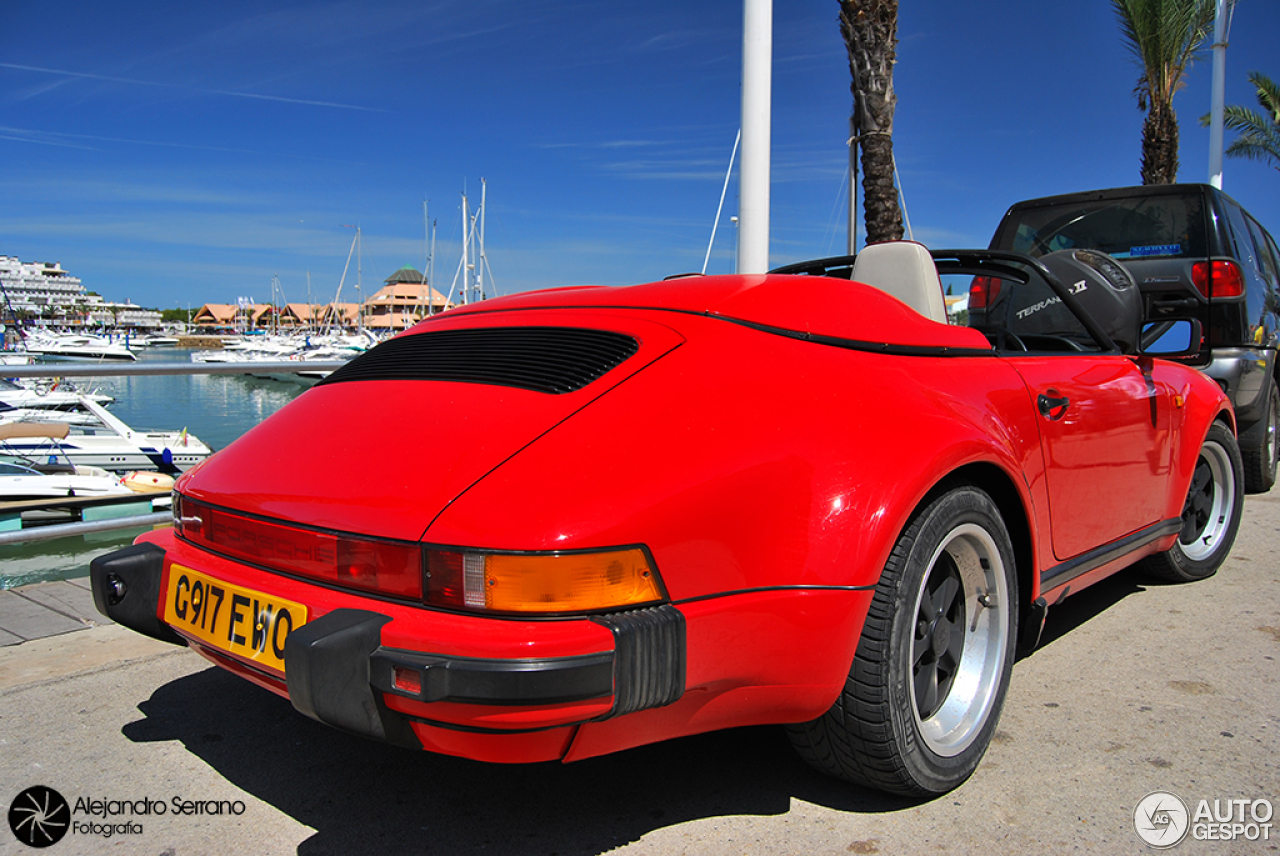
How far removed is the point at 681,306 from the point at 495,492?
0.75 metres

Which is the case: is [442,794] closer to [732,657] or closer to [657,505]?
[732,657]

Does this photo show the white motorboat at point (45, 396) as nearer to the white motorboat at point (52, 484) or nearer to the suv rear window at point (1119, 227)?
the white motorboat at point (52, 484)

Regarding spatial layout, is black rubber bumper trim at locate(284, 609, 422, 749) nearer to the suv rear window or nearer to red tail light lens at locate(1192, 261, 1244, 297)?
the suv rear window

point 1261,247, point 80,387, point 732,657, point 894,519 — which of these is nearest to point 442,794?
point 732,657

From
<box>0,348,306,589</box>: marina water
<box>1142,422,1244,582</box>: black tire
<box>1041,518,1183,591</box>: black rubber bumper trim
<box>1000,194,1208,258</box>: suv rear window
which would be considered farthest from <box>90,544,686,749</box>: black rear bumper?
<box>1000,194,1208,258</box>: suv rear window

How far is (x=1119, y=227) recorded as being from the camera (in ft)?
18.8

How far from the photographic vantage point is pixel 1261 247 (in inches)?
246

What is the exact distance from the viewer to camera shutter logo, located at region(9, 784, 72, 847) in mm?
1905

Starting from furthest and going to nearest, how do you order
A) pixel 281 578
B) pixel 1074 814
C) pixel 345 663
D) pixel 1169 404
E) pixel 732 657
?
1. pixel 1169 404
2. pixel 1074 814
3. pixel 281 578
4. pixel 732 657
5. pixel 345 663

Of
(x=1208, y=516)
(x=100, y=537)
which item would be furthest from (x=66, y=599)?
(x=100, y=537)

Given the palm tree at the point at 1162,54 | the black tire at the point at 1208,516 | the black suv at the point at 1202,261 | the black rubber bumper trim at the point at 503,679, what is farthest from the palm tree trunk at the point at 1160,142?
the black rubber bumper trim at the point at 503,679

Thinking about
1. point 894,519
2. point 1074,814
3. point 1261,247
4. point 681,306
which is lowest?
point 1074,814

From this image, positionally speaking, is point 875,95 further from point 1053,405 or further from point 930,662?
point 930,662

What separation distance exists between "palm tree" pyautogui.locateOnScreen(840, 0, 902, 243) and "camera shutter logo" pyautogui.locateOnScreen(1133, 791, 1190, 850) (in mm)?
7115
